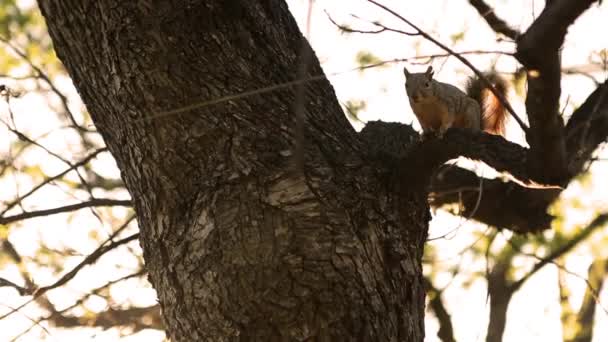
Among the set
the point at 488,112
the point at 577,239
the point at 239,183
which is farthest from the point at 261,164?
the point at 577,239

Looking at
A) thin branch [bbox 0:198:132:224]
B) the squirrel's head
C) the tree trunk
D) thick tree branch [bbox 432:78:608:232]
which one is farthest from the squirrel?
thin branch [bbox 0:198:132:224]

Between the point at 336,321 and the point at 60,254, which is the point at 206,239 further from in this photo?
the point at 60,254

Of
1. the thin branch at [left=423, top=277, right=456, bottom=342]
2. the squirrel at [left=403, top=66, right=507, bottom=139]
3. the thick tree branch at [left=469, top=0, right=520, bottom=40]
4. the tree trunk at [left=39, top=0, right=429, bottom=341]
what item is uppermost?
the squirrel at [left=403, top=66, right=507, bottom=139]

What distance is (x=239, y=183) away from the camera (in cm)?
245

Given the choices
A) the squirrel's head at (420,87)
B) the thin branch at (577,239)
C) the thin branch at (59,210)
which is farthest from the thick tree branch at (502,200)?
the thin branch at (577,239)

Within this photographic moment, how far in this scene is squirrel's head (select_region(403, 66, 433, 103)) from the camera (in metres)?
3.92

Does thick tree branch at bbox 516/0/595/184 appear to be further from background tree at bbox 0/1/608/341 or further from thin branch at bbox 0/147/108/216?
thin branch at bbox 0/147/108/216

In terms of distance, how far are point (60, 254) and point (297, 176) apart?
7.18 feet

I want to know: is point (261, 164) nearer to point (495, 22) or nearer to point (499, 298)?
point (495, 22)

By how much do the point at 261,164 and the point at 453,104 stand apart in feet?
5.24

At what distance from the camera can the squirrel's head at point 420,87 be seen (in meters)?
3.92

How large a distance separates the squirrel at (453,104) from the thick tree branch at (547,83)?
4.28 feet

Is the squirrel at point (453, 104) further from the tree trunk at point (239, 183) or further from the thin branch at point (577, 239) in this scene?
the thin branch at point (577, 239)

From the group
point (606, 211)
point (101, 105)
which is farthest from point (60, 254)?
point (606, 211)
